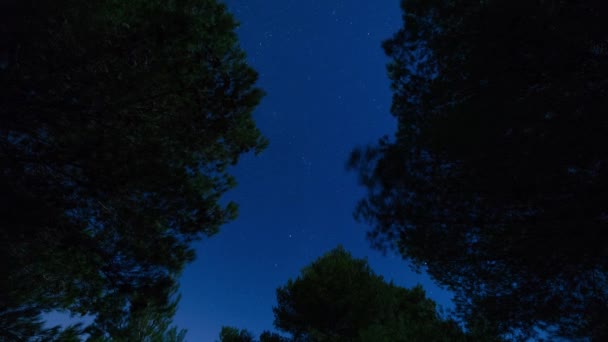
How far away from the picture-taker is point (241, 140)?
7551 millimetres

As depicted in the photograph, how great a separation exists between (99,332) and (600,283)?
32.1 feet

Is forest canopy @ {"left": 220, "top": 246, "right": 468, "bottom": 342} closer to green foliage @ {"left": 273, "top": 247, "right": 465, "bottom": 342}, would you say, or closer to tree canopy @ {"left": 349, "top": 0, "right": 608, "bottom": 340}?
green foliage @ {"left": 273, "top": 247, "right": 465, "bottom": 342}

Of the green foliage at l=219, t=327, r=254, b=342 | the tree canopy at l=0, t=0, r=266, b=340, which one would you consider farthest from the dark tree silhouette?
the tree canopy at l=0, t=0, r=266, b=340

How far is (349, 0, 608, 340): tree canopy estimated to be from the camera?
12.8 feet

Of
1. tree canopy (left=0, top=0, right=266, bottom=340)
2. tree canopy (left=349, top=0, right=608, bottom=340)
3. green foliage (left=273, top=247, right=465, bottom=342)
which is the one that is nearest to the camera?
tree canopy (left=349, top=0, right=608, bottom=340)

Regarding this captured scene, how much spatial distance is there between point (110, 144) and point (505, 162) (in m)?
6.88

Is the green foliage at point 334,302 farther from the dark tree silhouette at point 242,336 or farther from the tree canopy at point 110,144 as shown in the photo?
the tree canopy at point 110,144

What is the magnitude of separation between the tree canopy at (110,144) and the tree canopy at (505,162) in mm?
3695

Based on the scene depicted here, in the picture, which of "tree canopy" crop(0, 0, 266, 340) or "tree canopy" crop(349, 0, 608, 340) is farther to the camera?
"tree canopy" crop(0, 0, 266, 340)

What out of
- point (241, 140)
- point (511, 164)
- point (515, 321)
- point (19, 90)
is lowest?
point (515, 321)

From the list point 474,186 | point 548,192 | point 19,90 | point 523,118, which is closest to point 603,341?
point 548,192

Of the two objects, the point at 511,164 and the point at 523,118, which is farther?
the point at 511,164

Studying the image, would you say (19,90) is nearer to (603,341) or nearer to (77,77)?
(77,77)

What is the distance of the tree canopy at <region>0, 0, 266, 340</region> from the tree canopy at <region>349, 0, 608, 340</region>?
3.69 meters
